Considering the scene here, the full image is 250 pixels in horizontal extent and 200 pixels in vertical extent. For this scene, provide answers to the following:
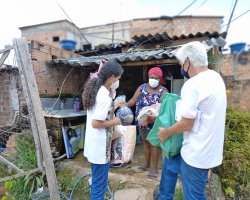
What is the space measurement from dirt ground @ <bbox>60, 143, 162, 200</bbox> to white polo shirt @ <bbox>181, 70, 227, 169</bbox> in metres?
1.66

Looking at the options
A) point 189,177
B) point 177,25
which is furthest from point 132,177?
point 177,25

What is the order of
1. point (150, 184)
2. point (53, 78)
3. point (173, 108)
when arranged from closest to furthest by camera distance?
point (173, 108) < point (150, 184) < point (53, 78)

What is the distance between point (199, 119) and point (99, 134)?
1098 mm

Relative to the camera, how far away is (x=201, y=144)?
2094 mm

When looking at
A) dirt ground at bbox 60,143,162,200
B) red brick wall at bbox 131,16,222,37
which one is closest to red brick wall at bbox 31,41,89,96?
dirt ground at bbox 60,143,162,200

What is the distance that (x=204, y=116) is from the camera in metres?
2.05

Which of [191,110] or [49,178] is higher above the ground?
[191,110]

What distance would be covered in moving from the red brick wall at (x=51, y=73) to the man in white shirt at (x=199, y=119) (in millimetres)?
3923

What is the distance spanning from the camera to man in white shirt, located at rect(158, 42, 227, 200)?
2006mm

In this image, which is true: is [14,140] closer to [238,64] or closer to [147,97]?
[147,97]

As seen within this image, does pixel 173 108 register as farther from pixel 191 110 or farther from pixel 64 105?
pixel 64 105

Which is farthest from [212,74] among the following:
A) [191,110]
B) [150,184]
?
[150,184]

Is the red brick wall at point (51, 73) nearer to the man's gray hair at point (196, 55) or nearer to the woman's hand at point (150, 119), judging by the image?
the woman's hand at point (150, 119)

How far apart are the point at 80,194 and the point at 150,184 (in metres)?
1.16
